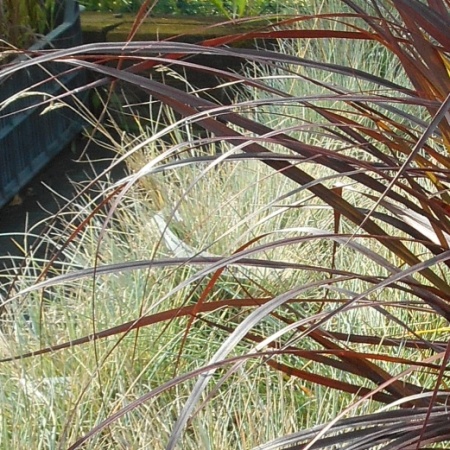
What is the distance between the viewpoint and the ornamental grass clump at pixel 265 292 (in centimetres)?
113

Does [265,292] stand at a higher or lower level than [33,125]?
higher

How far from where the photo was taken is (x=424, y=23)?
3.73ft

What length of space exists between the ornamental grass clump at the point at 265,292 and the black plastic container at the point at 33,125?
89 cm

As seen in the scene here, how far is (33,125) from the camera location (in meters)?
4.54

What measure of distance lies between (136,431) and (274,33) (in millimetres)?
798

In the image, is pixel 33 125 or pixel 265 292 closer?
pixel 265 292

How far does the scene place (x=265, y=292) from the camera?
192 centimetres

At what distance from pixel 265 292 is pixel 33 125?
286 cm

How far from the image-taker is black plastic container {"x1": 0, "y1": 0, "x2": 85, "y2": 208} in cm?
415

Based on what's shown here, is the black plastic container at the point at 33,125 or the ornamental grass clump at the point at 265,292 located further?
the black plastic container at the point at 33,125

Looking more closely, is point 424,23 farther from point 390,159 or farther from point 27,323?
point 27,323

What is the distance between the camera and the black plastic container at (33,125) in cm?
415

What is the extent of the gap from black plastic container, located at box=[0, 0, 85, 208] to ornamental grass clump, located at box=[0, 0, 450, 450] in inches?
35.1

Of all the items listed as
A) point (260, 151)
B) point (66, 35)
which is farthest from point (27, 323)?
point (66, 35)
